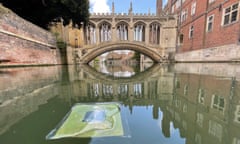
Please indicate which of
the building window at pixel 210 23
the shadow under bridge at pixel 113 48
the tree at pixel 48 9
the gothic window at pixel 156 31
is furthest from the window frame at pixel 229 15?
the tree at pixel 48 9

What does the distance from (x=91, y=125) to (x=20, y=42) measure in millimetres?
7690

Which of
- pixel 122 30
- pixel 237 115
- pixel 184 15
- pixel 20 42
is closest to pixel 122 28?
pixel 122 30

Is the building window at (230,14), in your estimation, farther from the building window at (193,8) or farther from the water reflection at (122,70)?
the water reflection at (122,70)

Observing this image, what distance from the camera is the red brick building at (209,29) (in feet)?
30.4

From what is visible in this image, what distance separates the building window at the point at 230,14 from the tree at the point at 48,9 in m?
11.5

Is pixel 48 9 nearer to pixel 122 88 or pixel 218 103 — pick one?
pixel 122 88

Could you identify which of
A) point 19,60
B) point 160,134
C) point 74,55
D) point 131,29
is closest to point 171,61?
point 131,29

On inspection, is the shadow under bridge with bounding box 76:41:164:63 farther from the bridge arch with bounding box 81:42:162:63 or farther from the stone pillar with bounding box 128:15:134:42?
the stone pillar with bounding box 128:15:134:42

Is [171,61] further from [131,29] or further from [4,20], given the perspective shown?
[4,20]

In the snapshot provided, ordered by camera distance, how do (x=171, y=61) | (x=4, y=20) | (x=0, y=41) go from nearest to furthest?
1. (x=0, y=41)
2. (x=4, y=20)
3. (x=171, y=61)

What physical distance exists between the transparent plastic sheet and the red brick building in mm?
10733

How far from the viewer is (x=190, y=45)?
15.2 meters

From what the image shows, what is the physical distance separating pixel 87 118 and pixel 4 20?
288 inches

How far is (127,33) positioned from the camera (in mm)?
18469
